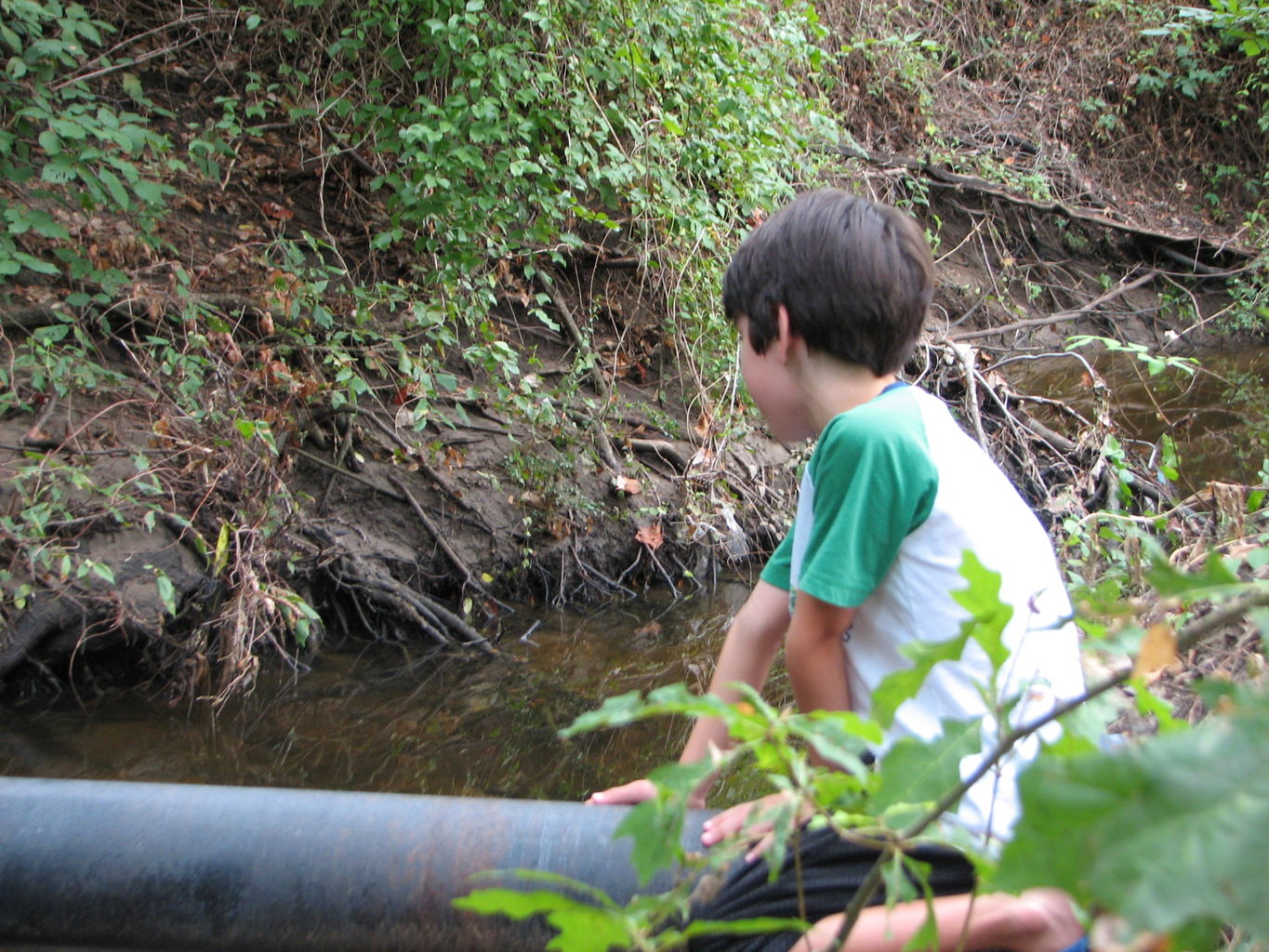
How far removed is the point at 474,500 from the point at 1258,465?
13.2ft

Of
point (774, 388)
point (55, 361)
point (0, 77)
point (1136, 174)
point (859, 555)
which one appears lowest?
point (1136, 174)

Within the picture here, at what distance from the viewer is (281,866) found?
1099mm

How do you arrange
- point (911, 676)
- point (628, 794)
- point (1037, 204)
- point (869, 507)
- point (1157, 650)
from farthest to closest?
point (1037, 204) < point (628, 794) < point (869, 507) < point (911, 676) < point (1157, 650)

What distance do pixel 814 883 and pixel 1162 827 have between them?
0.92 meters

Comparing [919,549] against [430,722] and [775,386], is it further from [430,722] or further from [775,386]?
[430,722]

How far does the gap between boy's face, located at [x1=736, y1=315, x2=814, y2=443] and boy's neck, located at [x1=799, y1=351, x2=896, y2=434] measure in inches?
1.1

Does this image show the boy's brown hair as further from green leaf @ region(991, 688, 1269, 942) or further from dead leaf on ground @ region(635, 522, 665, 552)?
dead leaf on ground @ region(635, 522, 665, 552)

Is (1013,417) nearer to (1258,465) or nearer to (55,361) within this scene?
(1258,465)

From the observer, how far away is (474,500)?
4.54m

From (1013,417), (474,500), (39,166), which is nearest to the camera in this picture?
(39,166)

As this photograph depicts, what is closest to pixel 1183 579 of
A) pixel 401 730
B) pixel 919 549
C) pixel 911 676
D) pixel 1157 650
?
pixel 1157 650

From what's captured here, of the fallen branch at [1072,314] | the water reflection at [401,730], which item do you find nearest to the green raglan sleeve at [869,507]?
the water reflection at [401,730]

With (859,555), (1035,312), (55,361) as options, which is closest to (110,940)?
(859,555)

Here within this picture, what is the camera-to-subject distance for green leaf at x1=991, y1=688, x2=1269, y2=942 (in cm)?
31
